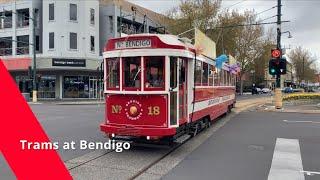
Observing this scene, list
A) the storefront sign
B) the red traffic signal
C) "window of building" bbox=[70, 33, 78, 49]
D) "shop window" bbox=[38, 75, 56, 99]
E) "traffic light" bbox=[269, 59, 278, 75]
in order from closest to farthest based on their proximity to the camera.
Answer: "traffic light" bbox=[269, 59, 278, 75]
the red traffic signal
the storefront sign
"window of building" bbox=[70, 33, 78, 49]
"shop window" bbox=[38, 75, 56, 99]

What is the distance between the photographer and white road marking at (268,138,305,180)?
8703 millimetres

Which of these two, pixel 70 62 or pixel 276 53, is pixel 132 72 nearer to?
pixel 276 53

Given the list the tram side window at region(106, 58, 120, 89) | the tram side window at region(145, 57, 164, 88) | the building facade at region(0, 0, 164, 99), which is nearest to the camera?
the tram side window at region(145, 57, 164, 88)

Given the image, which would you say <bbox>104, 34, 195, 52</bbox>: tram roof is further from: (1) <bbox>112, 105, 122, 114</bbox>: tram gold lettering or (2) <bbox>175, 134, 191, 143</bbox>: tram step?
(2) <bbox>175, 134, 191, 143</bbox>: tram step

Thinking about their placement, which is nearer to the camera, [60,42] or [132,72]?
A: [132,72]

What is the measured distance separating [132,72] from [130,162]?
2395mm

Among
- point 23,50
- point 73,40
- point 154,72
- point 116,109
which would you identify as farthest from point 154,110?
point 23,50

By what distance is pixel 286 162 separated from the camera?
10.1 meters

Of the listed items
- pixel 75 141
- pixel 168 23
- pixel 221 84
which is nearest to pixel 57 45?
pixel 168 23

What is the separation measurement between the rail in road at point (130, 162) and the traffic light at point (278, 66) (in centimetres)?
1266

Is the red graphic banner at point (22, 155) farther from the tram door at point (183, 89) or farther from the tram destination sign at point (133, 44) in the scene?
the tram door at point (183, 89)

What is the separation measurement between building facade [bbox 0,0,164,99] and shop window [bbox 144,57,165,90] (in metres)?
36.1

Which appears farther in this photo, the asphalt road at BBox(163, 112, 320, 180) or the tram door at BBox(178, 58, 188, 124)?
the tram door at BBox(178, 58, 188, 124)

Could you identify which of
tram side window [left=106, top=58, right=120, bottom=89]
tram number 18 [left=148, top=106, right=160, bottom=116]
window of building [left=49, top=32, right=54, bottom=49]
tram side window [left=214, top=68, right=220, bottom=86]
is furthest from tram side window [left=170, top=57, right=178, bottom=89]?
window of building [left=49, top=32, right=54, bottom=49]
